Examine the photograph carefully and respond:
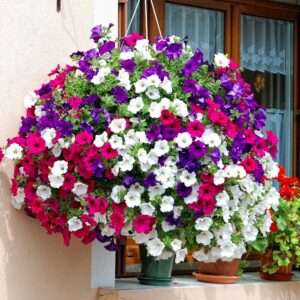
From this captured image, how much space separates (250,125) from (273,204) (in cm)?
41

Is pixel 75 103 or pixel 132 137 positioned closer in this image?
pixel 132 137

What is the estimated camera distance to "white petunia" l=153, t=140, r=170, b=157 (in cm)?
388

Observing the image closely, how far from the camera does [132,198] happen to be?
3.89m

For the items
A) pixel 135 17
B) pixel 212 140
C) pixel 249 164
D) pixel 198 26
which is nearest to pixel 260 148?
pixel 249 164

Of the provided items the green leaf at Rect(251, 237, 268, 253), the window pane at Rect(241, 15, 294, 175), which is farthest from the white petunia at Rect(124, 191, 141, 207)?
the window pane at Rect(241, 15, 294, 175)

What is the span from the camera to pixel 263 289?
17.0ft

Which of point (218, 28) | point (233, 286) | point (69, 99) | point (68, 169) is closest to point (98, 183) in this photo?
point (68, 169)

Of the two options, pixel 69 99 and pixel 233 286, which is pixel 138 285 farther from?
pixel 69 99

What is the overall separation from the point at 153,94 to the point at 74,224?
2.21 feet

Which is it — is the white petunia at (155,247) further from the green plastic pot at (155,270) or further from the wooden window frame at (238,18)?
the wooden window frame at (238,18)

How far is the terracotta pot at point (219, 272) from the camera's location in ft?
16.4

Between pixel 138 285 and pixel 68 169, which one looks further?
pixel 138 285

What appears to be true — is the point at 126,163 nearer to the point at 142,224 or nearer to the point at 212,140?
the point at 142,224

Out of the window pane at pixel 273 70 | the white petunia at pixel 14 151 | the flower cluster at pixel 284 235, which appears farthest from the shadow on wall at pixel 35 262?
the window pane at pixel 273 70
